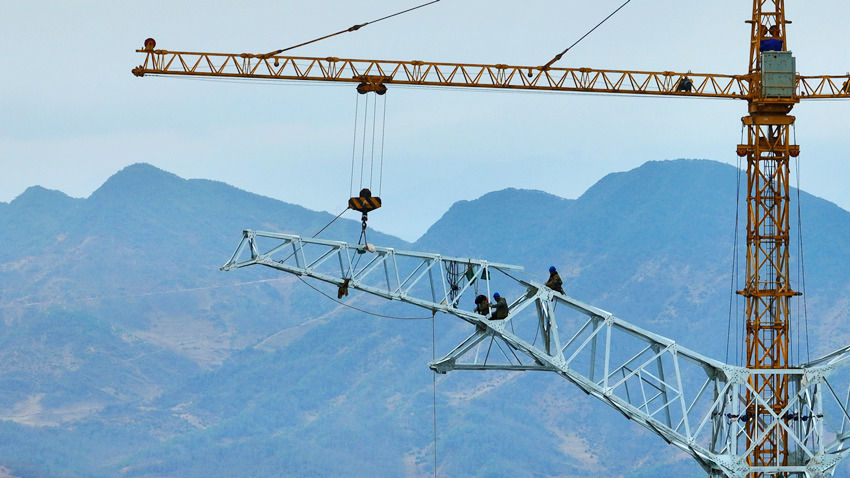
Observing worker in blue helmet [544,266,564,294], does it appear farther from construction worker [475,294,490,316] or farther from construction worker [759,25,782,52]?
construction worker [759,25,782,52]

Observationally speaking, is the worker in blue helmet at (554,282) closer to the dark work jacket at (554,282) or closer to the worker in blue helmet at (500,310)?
the dark work jacket at (554,282)

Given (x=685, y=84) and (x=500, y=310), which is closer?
(x=500, y=310)

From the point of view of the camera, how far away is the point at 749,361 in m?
93.4

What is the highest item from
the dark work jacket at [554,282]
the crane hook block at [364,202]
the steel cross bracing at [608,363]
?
the crane hook block at [364,202]

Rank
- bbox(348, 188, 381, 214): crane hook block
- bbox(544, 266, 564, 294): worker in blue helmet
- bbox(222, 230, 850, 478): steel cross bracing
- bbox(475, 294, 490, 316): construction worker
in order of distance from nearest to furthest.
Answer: bbox(222, 230, 850, 478): steel cross bracing
bbox(475, 294, 490, 316): construction worker
bbox(544, 266, 564, 294): worker in blue helmet
bbox(348, 188, 381, 214): crane hook block

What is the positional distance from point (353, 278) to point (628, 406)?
45.1 feet

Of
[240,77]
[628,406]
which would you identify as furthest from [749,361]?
[240,77]

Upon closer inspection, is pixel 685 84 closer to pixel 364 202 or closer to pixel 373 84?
pixel 373 84

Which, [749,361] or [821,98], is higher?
[821,98]

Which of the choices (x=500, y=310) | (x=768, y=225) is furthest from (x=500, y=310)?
(x=768, y=225)

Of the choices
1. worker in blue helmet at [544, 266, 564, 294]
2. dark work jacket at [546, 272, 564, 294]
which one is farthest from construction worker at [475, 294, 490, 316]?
dark work jacket at [546, 272, 564, 294]

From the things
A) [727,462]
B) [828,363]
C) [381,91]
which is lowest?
[727,462]

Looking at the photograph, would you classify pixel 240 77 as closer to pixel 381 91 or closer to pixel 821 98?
pixel 381 91

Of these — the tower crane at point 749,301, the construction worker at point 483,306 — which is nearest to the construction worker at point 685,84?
the tower crane at point 749,301
